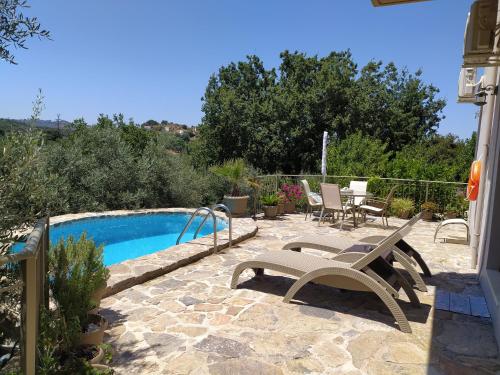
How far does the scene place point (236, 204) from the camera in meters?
9.30

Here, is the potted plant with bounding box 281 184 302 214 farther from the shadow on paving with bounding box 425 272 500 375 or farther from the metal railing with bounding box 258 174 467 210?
the shadow on paving with bounding box 425 272 500 375

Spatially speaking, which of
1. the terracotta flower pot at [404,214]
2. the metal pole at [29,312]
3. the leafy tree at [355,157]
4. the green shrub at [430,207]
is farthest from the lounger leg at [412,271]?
the leafy tree at [355,157]

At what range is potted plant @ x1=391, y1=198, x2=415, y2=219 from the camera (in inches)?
385

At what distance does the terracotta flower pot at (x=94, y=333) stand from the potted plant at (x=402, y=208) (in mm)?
8689

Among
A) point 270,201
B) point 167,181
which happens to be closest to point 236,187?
point 270,201

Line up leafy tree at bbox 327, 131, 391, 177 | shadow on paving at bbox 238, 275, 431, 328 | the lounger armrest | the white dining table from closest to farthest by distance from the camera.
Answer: shadow on paving at bbox 238, 275, 431, 328 < the lounger armrest < the white dining table < leafy tree at bbox 327, 131, 391, 177

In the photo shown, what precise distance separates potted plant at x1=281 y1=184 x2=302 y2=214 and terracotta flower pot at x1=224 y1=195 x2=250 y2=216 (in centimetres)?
120

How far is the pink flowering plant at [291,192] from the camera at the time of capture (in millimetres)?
10109

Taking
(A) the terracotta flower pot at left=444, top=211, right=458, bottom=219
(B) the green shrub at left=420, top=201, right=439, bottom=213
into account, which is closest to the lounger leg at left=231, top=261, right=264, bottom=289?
(B) the green shrub at left=420, top=201, right=439, bottom=213

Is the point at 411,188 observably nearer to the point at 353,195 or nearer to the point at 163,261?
the point at 353,195

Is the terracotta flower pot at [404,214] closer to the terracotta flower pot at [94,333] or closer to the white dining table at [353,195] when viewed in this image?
the white dining table at [353,195]

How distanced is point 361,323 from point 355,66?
2044 cm

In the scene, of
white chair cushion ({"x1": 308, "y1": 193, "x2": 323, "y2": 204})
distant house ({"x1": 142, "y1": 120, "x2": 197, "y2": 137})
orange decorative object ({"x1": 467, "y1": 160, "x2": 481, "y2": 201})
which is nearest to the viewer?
orange decorative object ({"x1": 467, "y1": 160, "x2": 481, "y2": 201})

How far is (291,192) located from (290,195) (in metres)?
0.09
